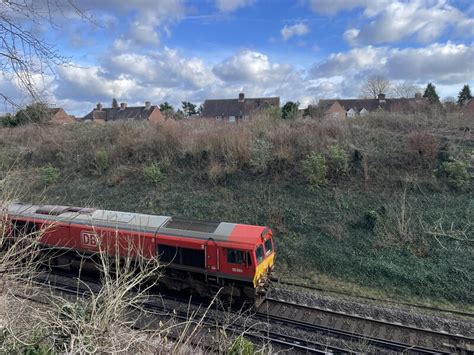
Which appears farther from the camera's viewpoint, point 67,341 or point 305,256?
point 305,256

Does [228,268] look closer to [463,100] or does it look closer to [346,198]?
[346,198]

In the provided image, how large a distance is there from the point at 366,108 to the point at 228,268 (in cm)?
5021

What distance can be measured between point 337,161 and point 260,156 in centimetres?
420

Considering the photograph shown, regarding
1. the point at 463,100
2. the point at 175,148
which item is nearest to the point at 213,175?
the point at 175,148

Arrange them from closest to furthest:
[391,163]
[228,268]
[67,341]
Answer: [67,341], [228,268], [391,163]

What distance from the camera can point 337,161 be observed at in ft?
55.8

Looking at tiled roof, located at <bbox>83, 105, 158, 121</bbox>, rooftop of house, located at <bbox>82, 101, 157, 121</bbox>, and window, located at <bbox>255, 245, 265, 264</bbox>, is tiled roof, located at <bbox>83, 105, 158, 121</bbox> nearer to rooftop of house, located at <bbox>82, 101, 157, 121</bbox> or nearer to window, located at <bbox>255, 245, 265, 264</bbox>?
rooftop of house, located at <bbox>82, 101, 157, 121</bbox>

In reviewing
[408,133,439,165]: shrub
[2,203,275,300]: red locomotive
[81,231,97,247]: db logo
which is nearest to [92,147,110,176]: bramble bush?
[2,203,275,300]: red locomotive

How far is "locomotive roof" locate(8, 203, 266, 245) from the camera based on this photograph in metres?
10.3

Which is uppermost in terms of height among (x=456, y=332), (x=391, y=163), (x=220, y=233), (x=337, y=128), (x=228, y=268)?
(x=337, y=128)

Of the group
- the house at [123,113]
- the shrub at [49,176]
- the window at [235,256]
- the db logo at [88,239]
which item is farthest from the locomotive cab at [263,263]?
the house at [123,113]

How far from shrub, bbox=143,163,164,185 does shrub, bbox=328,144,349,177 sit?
10090mm

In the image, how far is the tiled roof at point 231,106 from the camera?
181 feet

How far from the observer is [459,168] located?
1527cm
